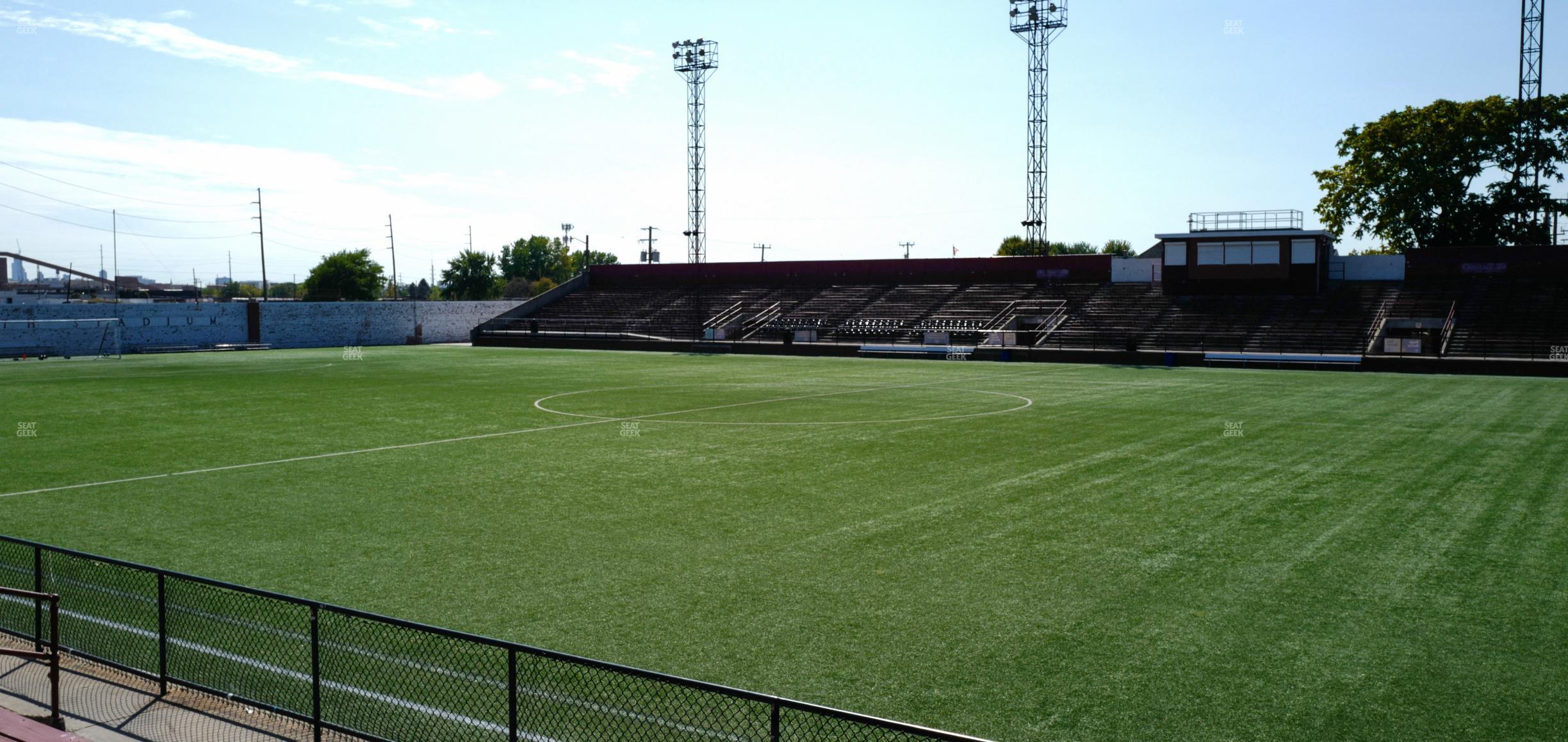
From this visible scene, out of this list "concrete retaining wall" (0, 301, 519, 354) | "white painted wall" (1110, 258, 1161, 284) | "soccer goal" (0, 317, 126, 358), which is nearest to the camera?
"soccer goal" (0, 317, 126, 358)

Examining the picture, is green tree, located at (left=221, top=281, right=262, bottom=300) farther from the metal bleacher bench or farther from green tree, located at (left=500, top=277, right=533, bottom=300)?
the metal bleacher bench

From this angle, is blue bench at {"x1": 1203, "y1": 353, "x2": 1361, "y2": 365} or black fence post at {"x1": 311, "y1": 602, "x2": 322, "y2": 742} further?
blue bench at {"x1": 1203, "y1": 353, "x2": 1361, "y2": 365}

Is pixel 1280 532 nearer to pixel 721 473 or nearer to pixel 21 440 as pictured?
pixel 721 473

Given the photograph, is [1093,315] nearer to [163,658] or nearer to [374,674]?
[374,674]

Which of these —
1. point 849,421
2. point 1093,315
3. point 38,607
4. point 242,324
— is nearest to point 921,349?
point 1093,315

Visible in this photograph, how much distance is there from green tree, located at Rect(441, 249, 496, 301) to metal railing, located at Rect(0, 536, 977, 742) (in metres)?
122

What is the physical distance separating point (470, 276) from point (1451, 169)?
338ft

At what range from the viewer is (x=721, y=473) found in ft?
55.9

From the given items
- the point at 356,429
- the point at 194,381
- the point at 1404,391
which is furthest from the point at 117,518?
the point at 1404,391

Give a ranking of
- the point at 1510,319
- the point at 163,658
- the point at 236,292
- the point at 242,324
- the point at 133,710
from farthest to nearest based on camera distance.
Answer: the point at 236,292 → the point at 242,324 → the point at 1510,319 → the point at 163,658 → the point at 133,710

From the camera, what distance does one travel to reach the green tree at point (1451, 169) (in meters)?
57.2

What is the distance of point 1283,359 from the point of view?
42.5 metres

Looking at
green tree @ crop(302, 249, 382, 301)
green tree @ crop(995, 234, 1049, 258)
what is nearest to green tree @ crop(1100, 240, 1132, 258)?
green tree @ crop(995, 234, 1049, 258)

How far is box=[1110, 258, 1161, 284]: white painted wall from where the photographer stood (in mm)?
60562
